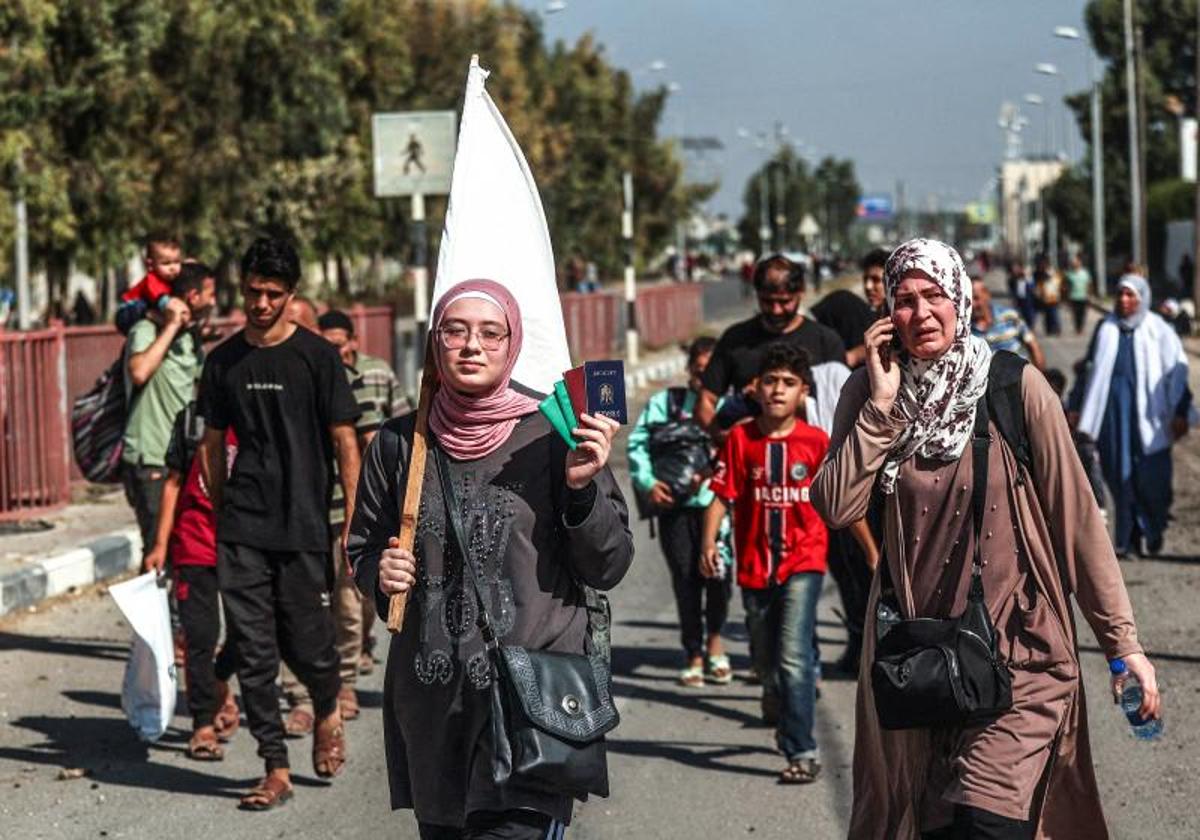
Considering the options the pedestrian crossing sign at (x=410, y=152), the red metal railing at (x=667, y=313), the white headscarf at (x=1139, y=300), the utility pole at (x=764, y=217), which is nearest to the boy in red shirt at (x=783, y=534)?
the white headscarf at (x=1139, y=300)

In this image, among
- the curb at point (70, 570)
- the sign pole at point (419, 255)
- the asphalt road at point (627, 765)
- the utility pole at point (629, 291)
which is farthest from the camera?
the utility pole at point (629, 291)

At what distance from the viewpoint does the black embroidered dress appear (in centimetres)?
444

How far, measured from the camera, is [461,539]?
4.49 metres

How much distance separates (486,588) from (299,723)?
15.2 feet

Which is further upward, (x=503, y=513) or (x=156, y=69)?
(x=156, y=69)

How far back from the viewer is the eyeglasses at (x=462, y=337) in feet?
14.5

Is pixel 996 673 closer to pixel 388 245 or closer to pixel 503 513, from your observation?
pixel 503 513

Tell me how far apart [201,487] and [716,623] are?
2.49 metres

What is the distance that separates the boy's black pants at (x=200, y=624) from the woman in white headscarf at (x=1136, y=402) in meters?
6.37

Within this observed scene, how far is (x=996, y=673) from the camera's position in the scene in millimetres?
4547

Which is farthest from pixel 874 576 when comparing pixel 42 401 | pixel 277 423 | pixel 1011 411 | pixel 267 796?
pixel 42 401

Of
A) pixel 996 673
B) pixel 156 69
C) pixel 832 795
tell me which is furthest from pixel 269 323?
pixel 156 69

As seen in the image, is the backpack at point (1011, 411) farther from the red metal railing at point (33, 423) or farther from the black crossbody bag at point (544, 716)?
the red metal railing at point (33, 423)

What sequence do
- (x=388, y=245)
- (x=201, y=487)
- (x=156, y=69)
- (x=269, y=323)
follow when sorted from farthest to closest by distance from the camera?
(x=388, y=245) < (x=156, y=69) < (x=201, y=487) < (x=269, y=323)
